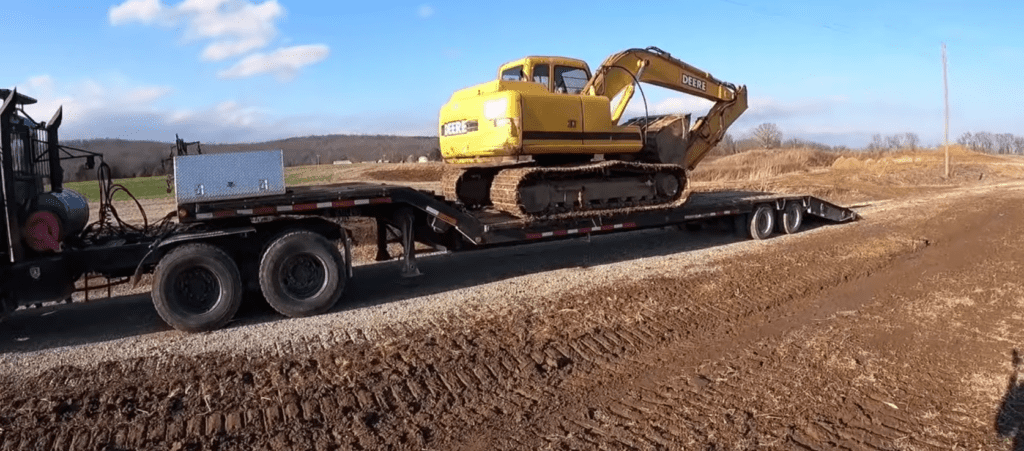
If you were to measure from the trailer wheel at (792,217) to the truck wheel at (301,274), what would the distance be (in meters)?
8.74

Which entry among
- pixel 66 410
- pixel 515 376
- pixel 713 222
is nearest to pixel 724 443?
pixel 515 376

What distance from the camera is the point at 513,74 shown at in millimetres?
10656

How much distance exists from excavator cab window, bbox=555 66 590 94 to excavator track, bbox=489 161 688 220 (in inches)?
48.6

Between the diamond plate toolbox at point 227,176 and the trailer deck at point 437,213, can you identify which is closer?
the diamond plate toolbox at point 227,176

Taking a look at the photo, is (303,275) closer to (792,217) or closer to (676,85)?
(676,85)

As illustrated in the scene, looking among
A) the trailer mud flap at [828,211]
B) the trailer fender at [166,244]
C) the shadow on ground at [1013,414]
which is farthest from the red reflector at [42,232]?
the trailer mud flap at [828,211]

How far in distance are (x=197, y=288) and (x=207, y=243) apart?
479 mm

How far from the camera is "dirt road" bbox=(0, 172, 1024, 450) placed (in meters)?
4.56

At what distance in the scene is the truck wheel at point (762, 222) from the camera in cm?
1273

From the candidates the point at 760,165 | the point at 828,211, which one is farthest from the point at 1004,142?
the point at 828,211

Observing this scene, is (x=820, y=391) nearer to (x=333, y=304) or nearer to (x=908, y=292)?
(x=908, y=292)

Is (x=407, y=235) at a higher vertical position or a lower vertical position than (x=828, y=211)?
higher

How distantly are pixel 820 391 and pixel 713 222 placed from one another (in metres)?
8.57

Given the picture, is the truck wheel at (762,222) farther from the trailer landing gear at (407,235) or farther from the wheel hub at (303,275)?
the wheel hub at (303,275)
